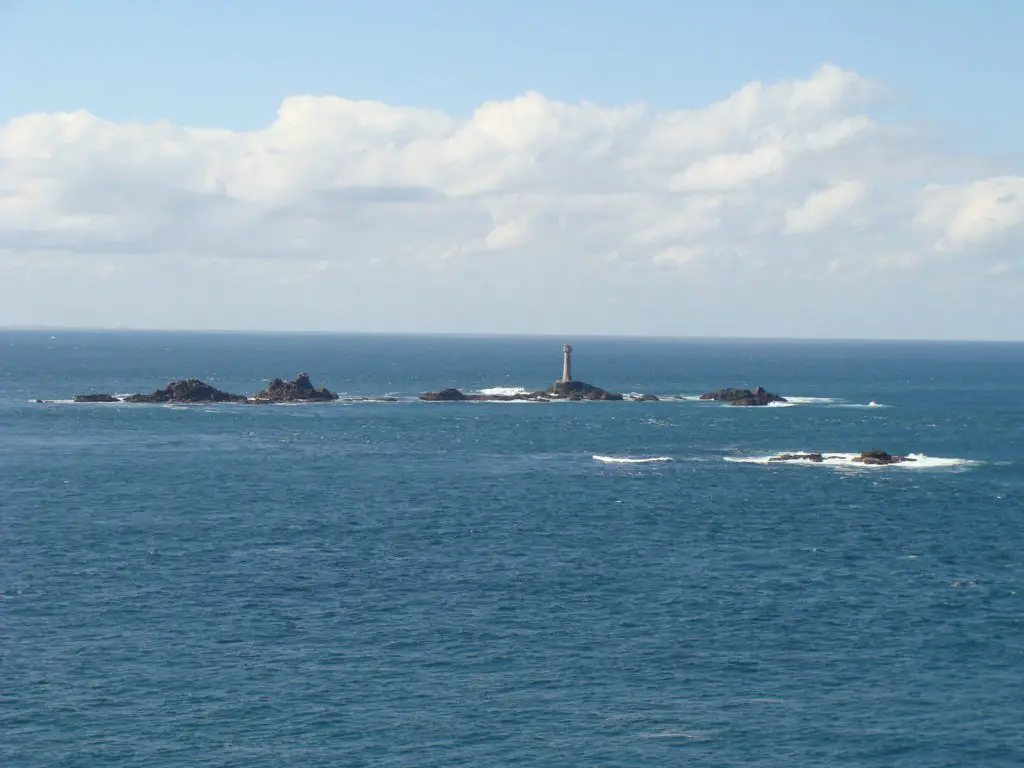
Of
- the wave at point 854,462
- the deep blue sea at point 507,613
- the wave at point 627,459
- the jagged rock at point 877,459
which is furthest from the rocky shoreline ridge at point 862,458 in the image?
the wave at point 627,459

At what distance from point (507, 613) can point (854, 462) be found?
74.5m

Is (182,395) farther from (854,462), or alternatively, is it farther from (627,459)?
(854,462)

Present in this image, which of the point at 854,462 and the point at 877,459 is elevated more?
the point at 877,459

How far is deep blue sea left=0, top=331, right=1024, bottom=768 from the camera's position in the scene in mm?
50125

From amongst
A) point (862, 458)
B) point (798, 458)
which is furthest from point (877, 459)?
point (798, 458)

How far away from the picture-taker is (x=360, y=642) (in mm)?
61406

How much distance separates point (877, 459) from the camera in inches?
5182

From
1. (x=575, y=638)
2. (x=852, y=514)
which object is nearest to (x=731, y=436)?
(x=852, y=514)

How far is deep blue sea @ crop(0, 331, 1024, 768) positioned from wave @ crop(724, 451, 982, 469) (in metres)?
1.83

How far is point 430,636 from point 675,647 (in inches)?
497

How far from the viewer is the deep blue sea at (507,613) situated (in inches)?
1973

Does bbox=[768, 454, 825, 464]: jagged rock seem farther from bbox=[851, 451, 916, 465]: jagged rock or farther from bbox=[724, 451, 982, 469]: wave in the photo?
bbox=[851, 451, 916, 465]: jagged rock

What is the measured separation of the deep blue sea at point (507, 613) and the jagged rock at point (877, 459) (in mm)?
2963

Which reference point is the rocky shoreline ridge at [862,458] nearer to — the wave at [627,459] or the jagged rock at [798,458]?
the jagged rock at [798,458]
